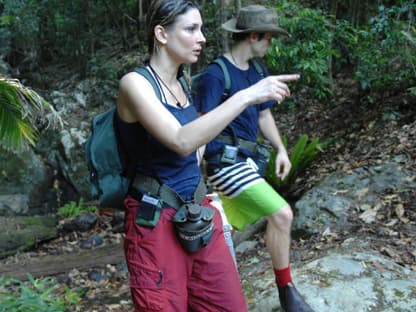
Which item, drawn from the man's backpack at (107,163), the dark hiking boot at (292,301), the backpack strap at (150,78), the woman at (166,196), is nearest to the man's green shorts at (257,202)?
the dark hiking boot at (292,301)

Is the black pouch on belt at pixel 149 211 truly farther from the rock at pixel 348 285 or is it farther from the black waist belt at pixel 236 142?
the rock at pixel 348 285

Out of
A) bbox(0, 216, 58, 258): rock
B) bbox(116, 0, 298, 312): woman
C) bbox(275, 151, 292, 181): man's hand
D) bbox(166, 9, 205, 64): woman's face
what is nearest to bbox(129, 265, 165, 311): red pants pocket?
bbox(116, 0, 298, 312): woman

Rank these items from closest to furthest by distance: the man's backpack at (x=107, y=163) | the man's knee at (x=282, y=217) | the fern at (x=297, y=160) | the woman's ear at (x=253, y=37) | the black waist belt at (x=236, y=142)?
1. the man's backpack at (x=107, y=163)
2. the man's knee at (x=282, y=217)
3. the black waist belt at (x=236, y=142)
4. the woman's ear at (x=253, y=37)
5. the fern at (x=297, y=160)

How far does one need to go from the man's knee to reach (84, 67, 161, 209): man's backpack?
1.18 meters

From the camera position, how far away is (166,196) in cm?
233

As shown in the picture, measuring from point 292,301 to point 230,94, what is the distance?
1.33 meters

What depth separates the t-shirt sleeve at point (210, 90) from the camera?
3301 mm

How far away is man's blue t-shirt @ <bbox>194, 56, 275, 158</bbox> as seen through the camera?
3320 millimetres

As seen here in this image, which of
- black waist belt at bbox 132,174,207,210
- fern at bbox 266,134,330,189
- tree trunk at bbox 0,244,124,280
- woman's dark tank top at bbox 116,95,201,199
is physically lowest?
tree trunk at bbox 0,244,124,280

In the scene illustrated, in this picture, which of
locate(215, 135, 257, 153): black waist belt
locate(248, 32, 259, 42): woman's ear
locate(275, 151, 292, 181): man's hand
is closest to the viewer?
locate(215, 135, 257, 153): black waist belt

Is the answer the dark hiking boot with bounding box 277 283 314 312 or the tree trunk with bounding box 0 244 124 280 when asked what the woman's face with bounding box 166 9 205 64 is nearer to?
the dark hiking boot with bounding box 277 283 314 312

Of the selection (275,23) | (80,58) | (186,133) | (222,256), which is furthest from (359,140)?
(80,58)

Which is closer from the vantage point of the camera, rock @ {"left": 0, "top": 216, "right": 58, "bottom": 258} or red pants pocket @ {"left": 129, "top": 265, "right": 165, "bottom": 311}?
red pants pocket @ {"left": 129, "top": 265, "right": 165, "bottom": 311}

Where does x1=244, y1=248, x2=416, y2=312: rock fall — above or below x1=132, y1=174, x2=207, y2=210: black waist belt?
below
